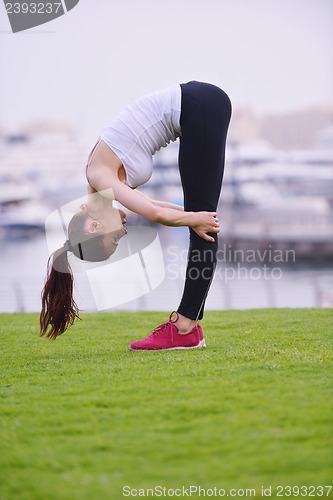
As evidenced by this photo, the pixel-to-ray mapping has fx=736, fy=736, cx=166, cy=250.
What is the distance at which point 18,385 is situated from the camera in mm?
3533

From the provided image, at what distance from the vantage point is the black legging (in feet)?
13.4

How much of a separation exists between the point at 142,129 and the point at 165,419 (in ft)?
6.14

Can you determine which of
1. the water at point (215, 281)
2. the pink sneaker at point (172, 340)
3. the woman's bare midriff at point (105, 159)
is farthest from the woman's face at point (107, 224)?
the water at point (215, 281)

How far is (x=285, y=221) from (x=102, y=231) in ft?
113

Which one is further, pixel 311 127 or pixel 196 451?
pixel 311 127

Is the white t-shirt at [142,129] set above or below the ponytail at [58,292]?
above

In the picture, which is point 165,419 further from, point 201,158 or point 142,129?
point 142,129

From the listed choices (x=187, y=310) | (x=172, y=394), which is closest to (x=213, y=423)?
(x=172, y=394)

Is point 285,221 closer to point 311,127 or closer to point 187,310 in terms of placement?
point 311,127

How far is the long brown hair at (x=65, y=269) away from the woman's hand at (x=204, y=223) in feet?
1.90

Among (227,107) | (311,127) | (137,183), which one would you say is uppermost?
(227,107)

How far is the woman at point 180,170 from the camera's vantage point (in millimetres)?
4047

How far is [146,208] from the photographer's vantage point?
3977mm

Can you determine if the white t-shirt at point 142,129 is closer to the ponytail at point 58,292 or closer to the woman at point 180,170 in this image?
the woman at point 180,170
